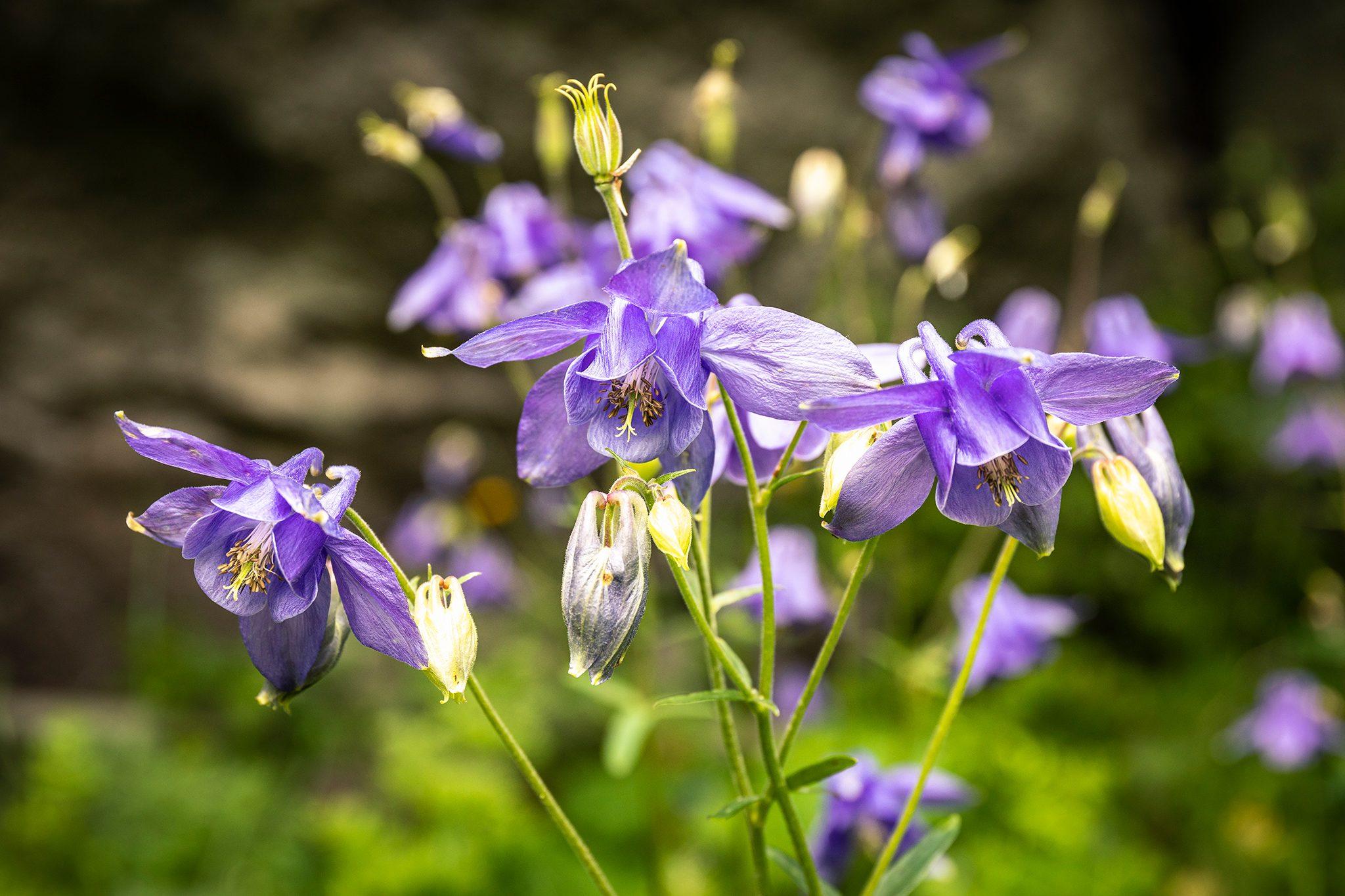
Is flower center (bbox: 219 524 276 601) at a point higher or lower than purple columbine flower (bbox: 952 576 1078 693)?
higher

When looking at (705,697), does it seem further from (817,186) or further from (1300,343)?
(1300,343)

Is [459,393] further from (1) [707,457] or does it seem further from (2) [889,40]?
(1) [707,457]

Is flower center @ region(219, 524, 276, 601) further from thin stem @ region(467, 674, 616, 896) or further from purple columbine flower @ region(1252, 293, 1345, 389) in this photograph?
purple columbine flower @ region(1252, 293, 1345, 389)

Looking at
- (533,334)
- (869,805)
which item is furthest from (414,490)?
(533,334)

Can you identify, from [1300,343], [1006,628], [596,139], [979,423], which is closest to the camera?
[979,423]

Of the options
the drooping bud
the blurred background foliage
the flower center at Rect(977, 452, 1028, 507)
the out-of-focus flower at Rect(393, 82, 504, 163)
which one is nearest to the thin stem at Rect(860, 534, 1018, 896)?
the flower center at Rect(977, 452, 1028, 507)

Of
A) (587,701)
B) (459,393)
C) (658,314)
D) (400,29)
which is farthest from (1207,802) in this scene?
(400,29)
